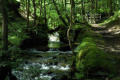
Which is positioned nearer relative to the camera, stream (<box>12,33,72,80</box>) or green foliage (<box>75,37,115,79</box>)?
green foliage (<box>75,37,115,79</box>)

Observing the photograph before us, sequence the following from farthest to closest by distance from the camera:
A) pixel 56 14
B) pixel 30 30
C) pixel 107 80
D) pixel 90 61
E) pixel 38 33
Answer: pixel 56 14
pixel 38 33
pixel 30 30
pixel 90 61
pixel 107 80

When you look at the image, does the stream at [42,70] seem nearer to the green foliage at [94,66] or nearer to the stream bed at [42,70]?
the stream bed at [42,70]

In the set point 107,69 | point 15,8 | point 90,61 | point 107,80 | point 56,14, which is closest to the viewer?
point 107,80

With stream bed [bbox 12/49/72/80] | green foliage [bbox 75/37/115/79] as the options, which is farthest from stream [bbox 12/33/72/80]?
green foliage [bbox 75/37/115/79]

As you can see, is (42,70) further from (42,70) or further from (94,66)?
(94,66)

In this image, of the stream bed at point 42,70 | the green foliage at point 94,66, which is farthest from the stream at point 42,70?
the green foliage at point 94,66

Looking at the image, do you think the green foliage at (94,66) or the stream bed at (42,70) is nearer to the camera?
the green foliage at (94,66)

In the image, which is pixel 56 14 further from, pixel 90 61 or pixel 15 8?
pixel 90 61

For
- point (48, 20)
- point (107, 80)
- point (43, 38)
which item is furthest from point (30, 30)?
point (107, 80)

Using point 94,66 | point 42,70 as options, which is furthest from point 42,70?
point 94,66

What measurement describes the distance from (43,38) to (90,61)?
11.9 meters

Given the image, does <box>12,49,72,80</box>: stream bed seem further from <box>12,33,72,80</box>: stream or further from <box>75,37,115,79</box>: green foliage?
<box>75,37,115,79</box>: green foliage

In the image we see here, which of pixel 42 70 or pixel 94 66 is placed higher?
pixel 94 66

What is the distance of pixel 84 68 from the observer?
265 inches
